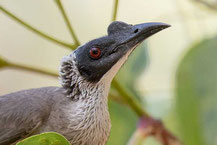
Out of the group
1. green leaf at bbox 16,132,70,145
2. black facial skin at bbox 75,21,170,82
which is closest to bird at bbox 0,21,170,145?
black facial skin at bbox 75,21,170,82

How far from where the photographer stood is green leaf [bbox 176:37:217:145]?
353cm

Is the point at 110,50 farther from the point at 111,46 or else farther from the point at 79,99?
the point at 79,99

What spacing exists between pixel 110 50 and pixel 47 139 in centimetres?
66

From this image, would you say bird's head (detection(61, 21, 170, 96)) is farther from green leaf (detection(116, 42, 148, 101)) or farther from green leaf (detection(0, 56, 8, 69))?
green leaf (detection(116, 42, 148, 101))

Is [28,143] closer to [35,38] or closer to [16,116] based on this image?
[16,116]

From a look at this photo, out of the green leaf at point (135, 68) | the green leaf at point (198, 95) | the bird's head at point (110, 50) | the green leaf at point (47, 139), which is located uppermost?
the bird's head at point (110, 50)

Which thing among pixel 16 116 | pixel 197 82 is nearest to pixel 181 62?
pixel 197 82

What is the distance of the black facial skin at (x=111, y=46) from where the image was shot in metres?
2.61

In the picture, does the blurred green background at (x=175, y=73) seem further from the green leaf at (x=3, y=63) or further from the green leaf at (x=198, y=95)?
the green leaf at (x=3, y=63)

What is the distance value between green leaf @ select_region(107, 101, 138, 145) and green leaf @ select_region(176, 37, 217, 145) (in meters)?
0.30

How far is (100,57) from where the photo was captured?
2729mm

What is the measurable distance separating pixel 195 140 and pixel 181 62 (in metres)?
0.48

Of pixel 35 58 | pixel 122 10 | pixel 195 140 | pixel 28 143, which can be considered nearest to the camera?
pixel 28 143

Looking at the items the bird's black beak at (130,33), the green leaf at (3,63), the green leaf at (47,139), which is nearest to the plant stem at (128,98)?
the bird's black beak at (130,33)
